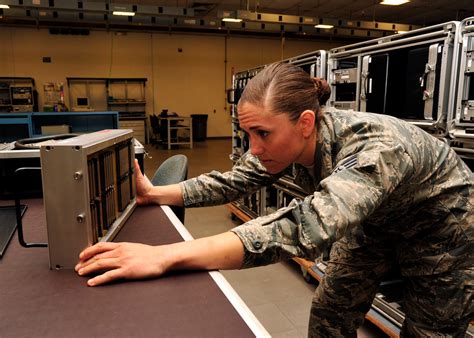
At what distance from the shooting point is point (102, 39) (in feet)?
35.3

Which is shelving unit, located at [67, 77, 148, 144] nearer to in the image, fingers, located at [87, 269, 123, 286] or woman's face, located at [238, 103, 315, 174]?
woman's face, located at [238, 103, 315, 174]

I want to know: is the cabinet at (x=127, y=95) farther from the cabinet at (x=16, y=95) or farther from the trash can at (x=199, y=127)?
the cabinet at (x=16, y=95)

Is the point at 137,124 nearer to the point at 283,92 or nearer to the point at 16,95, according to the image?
the point at 16,95

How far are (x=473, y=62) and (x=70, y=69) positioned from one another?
10.9 m

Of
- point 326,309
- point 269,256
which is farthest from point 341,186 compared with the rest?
point 326,309

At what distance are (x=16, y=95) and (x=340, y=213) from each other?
10.6 meters

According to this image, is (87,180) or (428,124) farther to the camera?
(428,124)

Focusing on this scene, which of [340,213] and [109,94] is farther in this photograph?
[109,94]

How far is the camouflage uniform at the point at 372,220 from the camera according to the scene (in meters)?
0.84

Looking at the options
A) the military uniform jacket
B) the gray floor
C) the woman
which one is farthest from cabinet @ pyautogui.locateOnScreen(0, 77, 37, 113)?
the military uniform jacket

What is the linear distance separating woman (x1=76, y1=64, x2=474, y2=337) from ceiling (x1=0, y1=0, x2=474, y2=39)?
6.65 meters

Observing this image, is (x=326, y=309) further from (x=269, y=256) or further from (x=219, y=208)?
(x=219, y=208)

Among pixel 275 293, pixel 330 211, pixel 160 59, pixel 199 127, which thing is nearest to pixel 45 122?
pixel 199 127

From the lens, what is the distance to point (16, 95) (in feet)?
31.2
